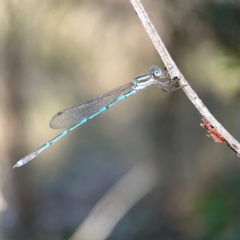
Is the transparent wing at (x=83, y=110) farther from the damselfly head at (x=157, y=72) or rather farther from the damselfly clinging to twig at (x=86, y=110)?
the damselfly head at (x=157, y=72)

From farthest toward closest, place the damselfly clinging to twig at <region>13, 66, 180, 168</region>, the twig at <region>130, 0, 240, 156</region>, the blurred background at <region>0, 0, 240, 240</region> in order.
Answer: the blurred background at <region>0, 0, 240, 240</region> → the damselfly clinging to twig at <region>13, 66, 180, 168</region> → the twig at <region>130, 0, 240, 156</region>

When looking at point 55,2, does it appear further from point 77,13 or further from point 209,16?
point 209,16

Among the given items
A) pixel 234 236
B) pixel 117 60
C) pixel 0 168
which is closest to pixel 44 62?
pixel 117 60

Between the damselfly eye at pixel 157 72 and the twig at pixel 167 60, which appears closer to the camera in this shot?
the twig at pixel 167 60

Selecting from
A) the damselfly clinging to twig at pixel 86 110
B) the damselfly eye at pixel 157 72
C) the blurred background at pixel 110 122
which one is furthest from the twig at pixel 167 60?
the blurred background at pixel 110 122

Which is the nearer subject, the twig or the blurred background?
the twig

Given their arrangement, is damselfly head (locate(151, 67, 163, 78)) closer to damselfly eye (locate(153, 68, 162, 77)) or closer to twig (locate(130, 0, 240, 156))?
damselfly eye (locate(153, 68, 162, 77))

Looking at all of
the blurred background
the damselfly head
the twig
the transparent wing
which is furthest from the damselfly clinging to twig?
the twig
